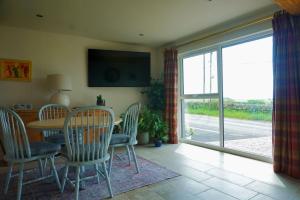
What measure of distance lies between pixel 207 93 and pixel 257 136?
117cm

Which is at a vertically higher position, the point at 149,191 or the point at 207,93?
the point at 207,93

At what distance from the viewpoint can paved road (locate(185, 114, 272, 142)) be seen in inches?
139

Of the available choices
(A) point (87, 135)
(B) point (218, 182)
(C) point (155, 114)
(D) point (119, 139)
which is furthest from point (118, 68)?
(B) point (218, 182)

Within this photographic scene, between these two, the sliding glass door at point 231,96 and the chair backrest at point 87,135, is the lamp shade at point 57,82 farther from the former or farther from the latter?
the sliding glass door at point 231,96

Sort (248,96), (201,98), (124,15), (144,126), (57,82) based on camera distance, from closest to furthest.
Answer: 1. (124,15)
2. (248,96)
3. (57,82)
4. (201,98)
5. (144,126)

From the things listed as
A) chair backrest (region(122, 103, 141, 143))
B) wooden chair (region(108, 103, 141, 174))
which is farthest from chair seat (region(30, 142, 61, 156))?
chair backrest (region(122, 103, 141, 143))

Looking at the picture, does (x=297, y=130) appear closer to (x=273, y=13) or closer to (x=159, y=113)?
(x=273, y=13)

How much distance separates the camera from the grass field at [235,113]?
3424 mm

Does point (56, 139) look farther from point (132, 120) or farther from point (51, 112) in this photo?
point (132, 120)

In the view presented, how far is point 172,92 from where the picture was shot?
187 inches

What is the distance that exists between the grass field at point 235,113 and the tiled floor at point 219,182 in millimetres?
673

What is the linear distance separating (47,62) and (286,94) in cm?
387

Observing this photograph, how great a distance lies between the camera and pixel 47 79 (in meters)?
3.92

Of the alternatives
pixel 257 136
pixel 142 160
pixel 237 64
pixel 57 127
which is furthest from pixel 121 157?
pixel 237 64
